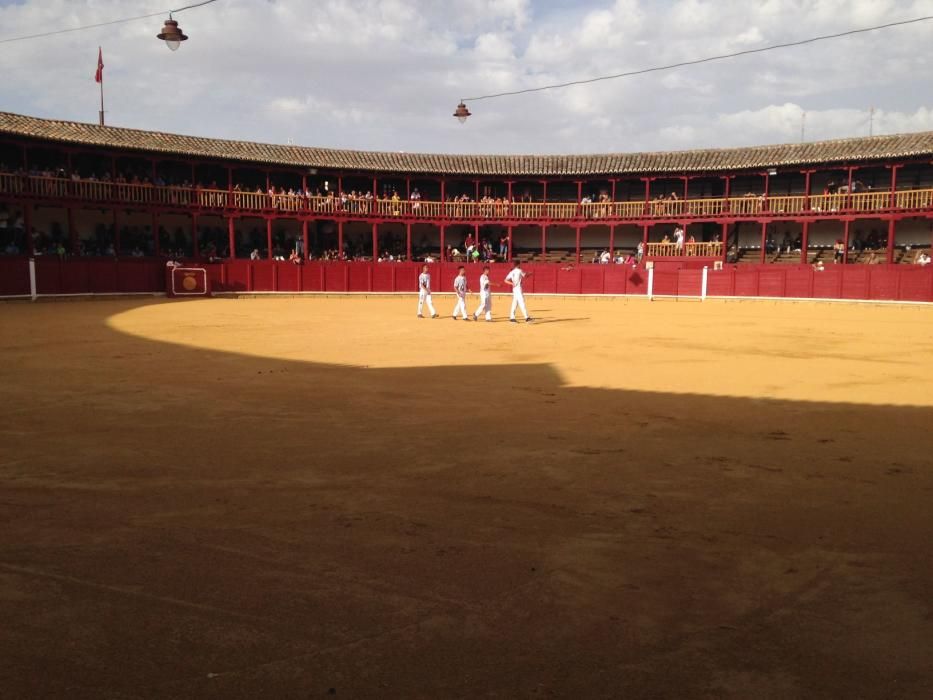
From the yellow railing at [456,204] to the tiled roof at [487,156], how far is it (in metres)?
1.48

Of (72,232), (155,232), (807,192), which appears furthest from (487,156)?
(72,232)

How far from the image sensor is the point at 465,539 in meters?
3.33

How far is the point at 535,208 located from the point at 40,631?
33.8 meters

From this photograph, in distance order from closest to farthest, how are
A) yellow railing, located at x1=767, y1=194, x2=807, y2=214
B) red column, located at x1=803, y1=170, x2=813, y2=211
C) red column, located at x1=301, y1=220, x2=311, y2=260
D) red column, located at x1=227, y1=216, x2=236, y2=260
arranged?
red column, located at x1=227, y1=216, x2=236, y2=260 → red column, located at x1=803, y1=170, x2=813, y2=211 → yellow railing, located at x1=767, y1=194, x2=807, y2=214 → red column, located at x1=301, y1=220, x2=311, y2=260

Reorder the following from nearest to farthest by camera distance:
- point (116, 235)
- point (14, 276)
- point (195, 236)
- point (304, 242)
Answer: point (14, 276) < point (116, 235) < point (195, 236) < point (304, 242)

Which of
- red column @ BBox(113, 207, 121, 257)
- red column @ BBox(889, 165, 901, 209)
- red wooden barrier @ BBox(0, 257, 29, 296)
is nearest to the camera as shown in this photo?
red wooden barrier @ BBox(0, 257, 29, 296)

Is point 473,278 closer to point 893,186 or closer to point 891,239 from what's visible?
point 891,239

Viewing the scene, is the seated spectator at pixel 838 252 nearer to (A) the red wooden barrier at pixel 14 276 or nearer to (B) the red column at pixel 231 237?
(B) the red column at pixel 231 237

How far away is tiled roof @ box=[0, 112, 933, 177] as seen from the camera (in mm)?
27608

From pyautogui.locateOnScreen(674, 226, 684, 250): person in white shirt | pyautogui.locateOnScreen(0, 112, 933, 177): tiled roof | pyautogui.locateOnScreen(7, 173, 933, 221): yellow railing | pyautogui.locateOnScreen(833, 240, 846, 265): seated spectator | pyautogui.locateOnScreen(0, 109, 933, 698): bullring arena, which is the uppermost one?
pyautogui.locateOnScreen(0, 112, 933, 177): tiled roof

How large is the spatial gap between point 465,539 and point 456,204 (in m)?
31.8

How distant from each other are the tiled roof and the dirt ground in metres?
23.2

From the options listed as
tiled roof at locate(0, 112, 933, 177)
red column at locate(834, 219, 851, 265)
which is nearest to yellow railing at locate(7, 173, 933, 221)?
red column at locate(834, 219, 851, 265)

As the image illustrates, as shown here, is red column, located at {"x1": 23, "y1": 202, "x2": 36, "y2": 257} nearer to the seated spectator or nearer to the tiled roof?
the tiled roof
